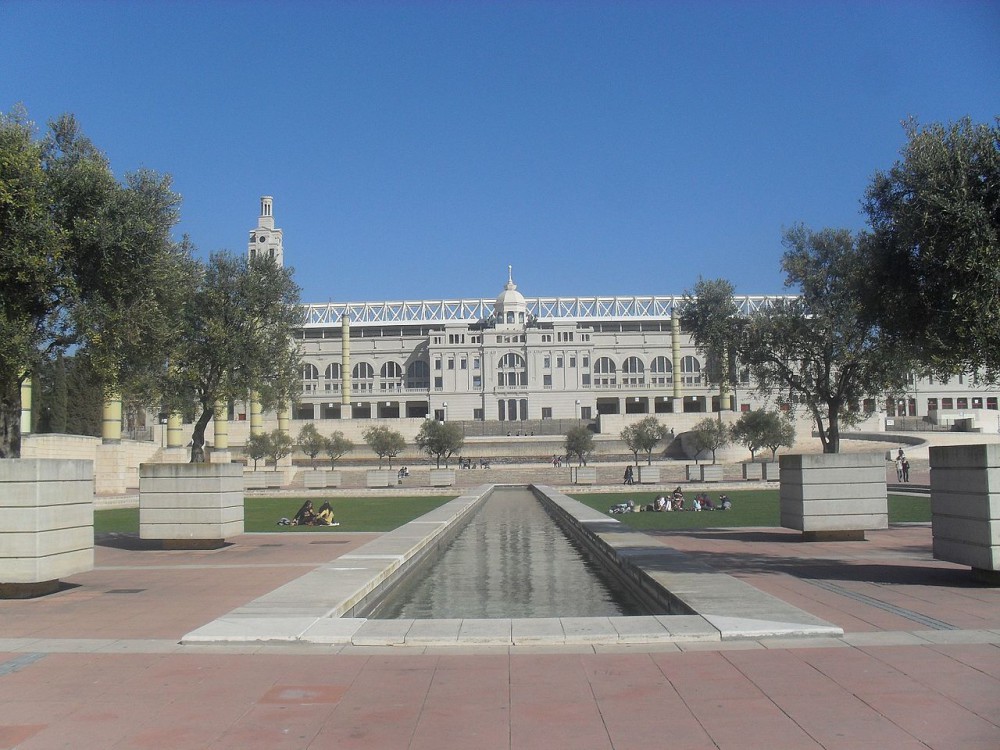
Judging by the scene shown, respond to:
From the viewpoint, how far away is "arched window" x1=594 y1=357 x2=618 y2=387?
105 m

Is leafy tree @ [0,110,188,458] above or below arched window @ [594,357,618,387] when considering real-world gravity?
below

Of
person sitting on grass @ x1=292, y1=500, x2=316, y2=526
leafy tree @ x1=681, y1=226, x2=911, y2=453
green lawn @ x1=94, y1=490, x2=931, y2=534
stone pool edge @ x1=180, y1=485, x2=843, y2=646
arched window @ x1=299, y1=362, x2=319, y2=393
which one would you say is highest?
arched window @ x1=299, y1=362, x2=319, y2=393

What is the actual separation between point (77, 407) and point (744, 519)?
5258 cm

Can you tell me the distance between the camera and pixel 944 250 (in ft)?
36.7

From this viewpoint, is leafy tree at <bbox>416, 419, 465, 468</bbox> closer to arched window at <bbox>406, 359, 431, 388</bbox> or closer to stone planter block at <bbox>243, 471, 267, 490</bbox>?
stone planter block at <bbox>243, 471, 267, 490</bbox>

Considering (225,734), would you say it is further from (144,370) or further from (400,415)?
(400,415)

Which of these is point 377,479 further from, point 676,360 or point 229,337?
point 676,360

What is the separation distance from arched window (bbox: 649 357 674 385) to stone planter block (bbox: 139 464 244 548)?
92.0 meters

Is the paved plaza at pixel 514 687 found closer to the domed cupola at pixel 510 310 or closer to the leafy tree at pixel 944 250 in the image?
the leafy tree at pixel 944 250

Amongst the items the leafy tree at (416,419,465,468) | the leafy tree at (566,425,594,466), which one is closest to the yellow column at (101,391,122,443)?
the leafy tree at (416,419,465,468)

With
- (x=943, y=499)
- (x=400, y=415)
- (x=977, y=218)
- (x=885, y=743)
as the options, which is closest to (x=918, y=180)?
(x=977, y=218)

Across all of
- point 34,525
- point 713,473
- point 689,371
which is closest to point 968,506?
point 34,525

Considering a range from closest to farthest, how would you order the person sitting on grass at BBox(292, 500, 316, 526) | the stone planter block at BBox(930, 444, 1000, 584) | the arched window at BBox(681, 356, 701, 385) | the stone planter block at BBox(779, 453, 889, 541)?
the stone planter block at BBox(930, 444, 1000, 584) < the stone planter block at BBox(779, 453, 889, 541) < the person sitting on grass at BBox(292, 500, 316, 526) < the arched window at BBox(681, 356, 701, 385)

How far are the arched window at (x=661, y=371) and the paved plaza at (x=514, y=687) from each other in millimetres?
96732
